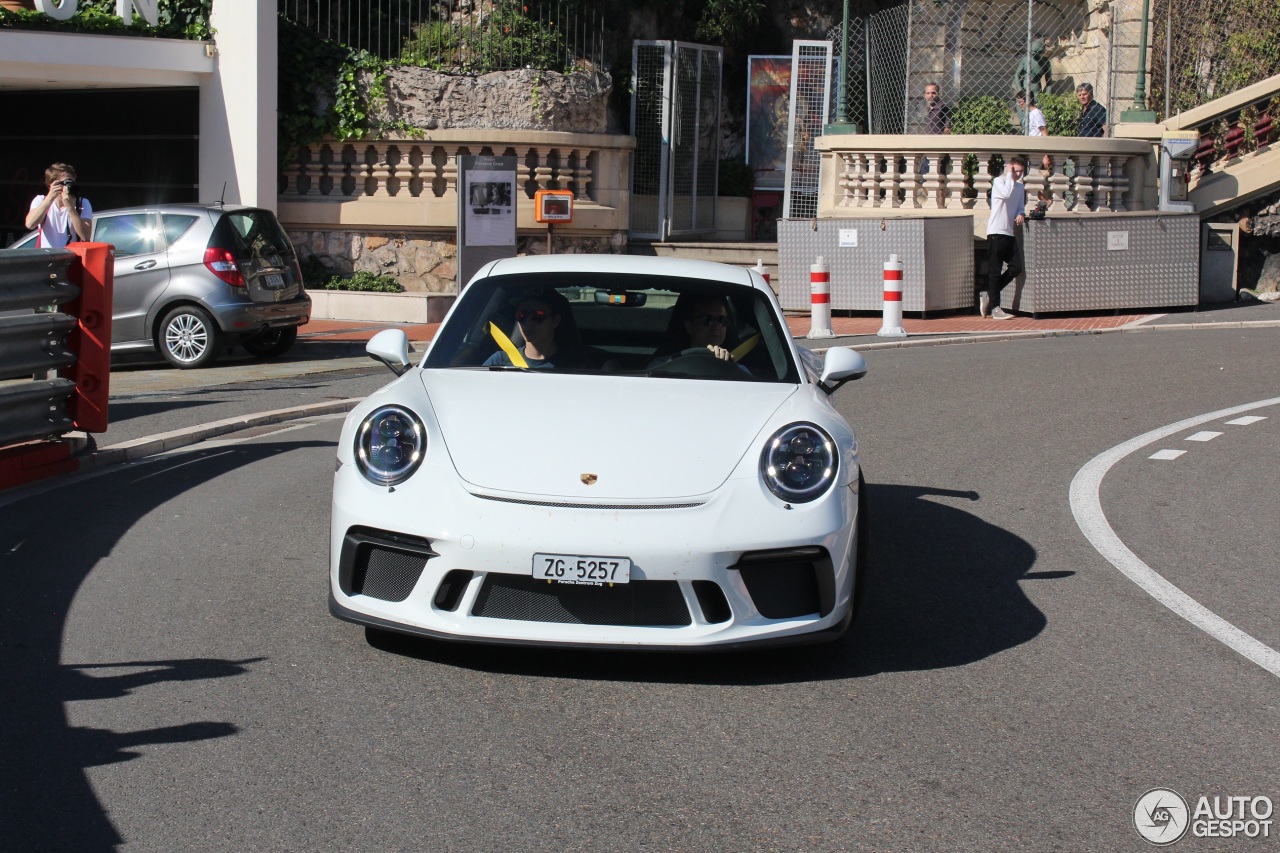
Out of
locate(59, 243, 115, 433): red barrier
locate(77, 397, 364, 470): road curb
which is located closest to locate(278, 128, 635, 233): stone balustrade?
locate(77, 397, 364, 470): road curb

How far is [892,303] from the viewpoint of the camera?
17172 mm

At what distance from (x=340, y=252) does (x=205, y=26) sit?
11.4 feet

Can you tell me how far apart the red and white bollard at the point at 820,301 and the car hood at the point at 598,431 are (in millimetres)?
11509

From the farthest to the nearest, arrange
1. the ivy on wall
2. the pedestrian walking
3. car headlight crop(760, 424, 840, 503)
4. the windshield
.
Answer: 1. the pedestrian walking
2. the ivy on wall
3. the windshield
4. car headlight crop(760, 424, 840, 503)

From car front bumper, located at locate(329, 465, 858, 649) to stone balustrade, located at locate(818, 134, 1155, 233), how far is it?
1641 centimetres

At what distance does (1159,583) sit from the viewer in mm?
6379

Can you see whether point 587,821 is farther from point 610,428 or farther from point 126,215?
point 126,215

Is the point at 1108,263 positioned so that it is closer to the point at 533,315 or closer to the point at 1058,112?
the point at 1058,112

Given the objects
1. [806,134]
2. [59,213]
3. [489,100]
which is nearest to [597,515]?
[59,213]

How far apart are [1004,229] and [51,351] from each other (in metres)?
13.4

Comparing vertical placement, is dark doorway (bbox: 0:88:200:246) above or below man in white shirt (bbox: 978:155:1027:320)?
above

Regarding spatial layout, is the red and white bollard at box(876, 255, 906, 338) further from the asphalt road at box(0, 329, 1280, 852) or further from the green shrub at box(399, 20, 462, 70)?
the asphalt road at box(0, 329, 1280, 852)

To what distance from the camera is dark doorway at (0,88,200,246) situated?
2028 centimetres

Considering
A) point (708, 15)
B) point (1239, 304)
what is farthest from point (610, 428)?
point (708, 15)
